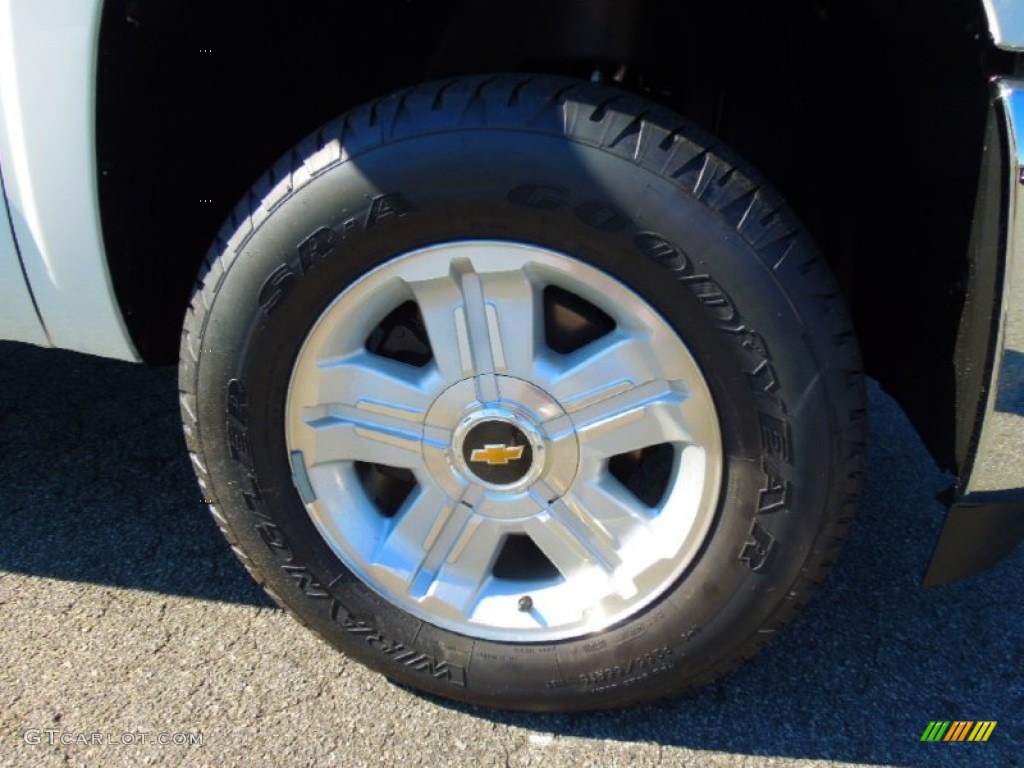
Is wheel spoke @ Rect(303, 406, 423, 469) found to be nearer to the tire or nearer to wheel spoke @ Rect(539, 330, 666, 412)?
the tire

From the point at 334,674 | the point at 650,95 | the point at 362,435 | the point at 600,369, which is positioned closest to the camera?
the point at 600,369

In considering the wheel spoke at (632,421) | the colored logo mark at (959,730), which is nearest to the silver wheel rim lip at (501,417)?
the wheel spoke at (632,421)

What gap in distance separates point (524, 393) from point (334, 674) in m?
0.72

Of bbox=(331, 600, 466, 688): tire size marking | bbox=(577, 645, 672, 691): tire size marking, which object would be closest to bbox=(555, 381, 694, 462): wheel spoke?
bbox=(577, 645, 672, 691): tire size marking

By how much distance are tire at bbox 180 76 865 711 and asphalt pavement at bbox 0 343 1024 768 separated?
0.33ft

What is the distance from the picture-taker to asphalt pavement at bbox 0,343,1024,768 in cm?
166

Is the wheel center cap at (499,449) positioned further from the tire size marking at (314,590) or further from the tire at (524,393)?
the tire size marking at (314,590)

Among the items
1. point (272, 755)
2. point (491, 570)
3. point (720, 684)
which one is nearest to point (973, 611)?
point (720, 684)

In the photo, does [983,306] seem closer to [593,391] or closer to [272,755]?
[593,391]

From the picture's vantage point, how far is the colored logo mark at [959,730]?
66.3 inches

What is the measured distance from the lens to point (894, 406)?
2.67 metres

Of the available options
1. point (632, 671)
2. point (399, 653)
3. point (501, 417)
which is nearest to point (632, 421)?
point (501, 417)

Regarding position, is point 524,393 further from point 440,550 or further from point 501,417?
point 440,550

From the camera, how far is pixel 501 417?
5.08 feet
